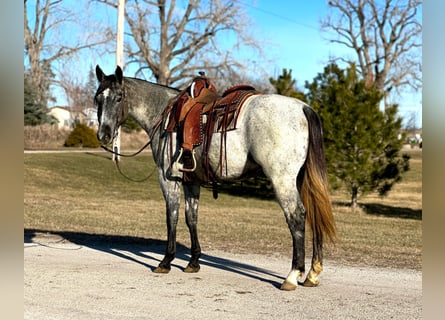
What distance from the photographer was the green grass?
28.1 ft

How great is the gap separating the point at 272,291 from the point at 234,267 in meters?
1.38

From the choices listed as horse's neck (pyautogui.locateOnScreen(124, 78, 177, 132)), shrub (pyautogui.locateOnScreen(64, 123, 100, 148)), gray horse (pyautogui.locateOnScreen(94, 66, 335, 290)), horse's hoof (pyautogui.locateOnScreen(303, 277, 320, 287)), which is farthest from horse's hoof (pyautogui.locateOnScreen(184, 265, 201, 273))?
shrub (pyautogui.locateOnScreen(64, 123, 100, 148))

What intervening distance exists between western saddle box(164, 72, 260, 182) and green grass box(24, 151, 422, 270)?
2.61 metres

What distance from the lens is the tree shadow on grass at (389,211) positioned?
16344mm

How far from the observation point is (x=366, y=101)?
16.1m

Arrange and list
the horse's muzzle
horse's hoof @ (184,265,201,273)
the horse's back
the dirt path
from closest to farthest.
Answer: the dirt path < the horse's back < the horse's muzzle < horse's hoof @ (184,265,201,273)

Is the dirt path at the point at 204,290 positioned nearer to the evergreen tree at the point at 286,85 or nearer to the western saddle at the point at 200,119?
the western saddle at the point at 200,119

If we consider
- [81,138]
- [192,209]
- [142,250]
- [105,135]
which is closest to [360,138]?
[142,250]

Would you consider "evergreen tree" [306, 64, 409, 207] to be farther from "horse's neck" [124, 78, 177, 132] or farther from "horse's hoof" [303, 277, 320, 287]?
"horse's hoof" [303, 277, 320, 287]

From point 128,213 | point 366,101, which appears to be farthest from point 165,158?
point 366,101

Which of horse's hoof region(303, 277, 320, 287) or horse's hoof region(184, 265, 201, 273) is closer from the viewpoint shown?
horse's hoof region(303, 277, 320, 287)

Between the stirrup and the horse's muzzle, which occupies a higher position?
the horse's muzzle
